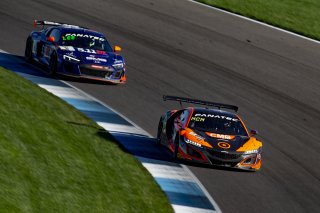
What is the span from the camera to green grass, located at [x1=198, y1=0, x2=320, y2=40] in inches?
1291

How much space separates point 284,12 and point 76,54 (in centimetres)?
1177

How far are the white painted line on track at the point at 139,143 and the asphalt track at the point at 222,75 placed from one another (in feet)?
1.13

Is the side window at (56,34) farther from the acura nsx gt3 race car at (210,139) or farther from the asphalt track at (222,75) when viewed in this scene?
the acura nsx gt3 race car at (210,139)

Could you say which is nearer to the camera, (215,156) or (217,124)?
(215,156)

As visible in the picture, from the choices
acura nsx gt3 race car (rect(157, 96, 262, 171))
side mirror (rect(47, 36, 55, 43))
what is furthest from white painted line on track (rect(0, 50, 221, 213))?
side mirror (rect(47, 36, 55, 43))

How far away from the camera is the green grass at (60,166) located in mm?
13102

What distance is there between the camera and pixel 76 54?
80.9ft

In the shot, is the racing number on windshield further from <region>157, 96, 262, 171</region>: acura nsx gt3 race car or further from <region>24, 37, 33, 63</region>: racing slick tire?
<region>157, 96, 262, 171</region>: acura nsx gt3 race car

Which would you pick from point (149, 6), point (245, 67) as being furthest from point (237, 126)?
point (149, 6)

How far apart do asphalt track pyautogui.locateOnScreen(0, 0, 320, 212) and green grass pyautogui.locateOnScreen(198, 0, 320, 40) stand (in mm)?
723

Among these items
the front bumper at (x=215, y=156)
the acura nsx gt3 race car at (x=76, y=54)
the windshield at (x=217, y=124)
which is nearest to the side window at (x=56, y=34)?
the acura nsx gt3 race car at (x=76, y=54)

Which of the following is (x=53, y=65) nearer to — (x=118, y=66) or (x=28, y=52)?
(x=118, y=66)

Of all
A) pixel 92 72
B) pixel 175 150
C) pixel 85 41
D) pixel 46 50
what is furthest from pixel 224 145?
pixel 46 50

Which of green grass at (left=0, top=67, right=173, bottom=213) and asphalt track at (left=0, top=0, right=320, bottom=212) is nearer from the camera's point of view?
green grass at (left=0, top=67, right=173, bottom=213)
